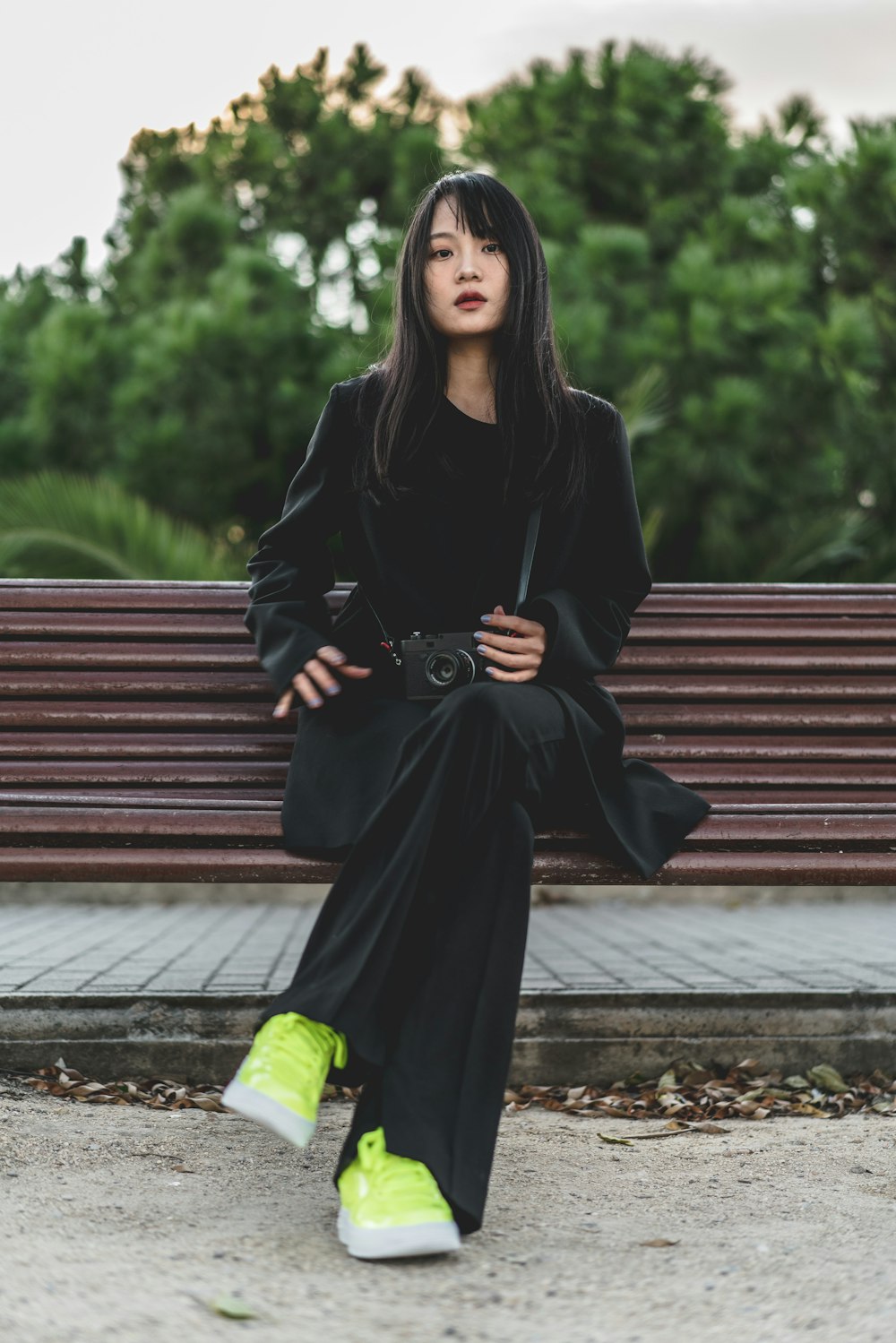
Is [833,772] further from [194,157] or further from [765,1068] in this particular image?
[194,157]

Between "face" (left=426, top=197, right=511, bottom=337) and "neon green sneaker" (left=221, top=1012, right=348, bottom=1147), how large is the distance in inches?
60.7

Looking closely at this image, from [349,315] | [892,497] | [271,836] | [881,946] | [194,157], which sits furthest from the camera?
[194,157]

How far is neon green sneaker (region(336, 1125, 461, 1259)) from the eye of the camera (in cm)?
224

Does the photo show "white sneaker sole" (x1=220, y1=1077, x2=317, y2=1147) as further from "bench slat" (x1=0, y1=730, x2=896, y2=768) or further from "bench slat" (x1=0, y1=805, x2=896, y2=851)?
"bench slat" (x1=0, y1=730, x2=896, y2=768)

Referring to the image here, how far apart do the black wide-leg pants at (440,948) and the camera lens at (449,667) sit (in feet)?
0.93

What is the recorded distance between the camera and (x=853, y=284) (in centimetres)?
949

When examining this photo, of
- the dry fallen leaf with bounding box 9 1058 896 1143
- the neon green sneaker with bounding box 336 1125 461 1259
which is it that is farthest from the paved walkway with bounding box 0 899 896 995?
the neon green sneaker with bounding box 336 1125 461 1259

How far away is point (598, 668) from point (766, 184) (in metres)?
8.33

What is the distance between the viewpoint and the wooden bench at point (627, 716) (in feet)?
9.87

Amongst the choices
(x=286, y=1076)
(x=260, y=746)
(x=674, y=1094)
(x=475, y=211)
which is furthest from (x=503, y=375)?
(x=674, y=1094)

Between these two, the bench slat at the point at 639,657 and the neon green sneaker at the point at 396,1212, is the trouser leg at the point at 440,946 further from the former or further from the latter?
the bench slat at the point at 639,657

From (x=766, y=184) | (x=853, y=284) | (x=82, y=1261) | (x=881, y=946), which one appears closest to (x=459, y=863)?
(x=82, y=1261)

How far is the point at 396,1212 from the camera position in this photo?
2248 mm

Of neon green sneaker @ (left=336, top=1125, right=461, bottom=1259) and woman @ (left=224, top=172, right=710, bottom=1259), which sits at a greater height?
woman @ (left=224, top=172, right=710, bottom=1259)
